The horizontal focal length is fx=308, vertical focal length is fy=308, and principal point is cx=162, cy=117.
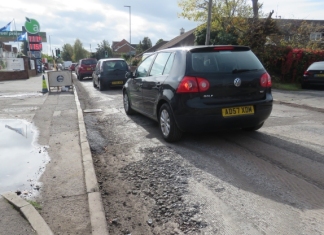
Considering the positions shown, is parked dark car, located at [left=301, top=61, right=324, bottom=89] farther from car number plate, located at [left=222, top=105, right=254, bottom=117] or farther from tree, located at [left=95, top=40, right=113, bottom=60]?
tree, located at [left=95, top=40, right=113, bottom=60]

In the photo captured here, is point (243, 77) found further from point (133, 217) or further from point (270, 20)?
point (270, 20)

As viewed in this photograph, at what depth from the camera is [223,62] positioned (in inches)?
207

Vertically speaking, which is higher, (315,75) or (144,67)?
(144,67)

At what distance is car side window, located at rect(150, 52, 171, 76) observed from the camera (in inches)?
235

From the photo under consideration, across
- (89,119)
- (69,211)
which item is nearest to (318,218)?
(69,211)

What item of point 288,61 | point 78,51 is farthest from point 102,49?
point 288,61

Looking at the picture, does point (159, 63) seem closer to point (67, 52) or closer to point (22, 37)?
point (22, 37)

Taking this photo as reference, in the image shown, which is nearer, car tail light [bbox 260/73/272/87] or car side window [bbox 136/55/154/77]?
car tail light [bbox 260/73/272/87]

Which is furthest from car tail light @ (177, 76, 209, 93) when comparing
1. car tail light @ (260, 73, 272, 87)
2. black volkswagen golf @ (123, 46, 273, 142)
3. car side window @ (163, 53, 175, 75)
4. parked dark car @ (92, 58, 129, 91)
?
parked dark car @ (92, 58, 129, 91)

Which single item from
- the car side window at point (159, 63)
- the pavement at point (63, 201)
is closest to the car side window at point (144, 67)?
the car side window at point (159, 63)

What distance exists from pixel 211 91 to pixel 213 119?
46 cm

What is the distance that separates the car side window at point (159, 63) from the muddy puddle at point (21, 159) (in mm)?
2564

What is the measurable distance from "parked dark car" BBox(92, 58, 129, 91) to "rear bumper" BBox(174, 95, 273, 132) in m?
10.7

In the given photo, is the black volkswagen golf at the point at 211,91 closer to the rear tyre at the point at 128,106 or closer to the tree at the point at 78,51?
the rear tyre at the point at 128,106
